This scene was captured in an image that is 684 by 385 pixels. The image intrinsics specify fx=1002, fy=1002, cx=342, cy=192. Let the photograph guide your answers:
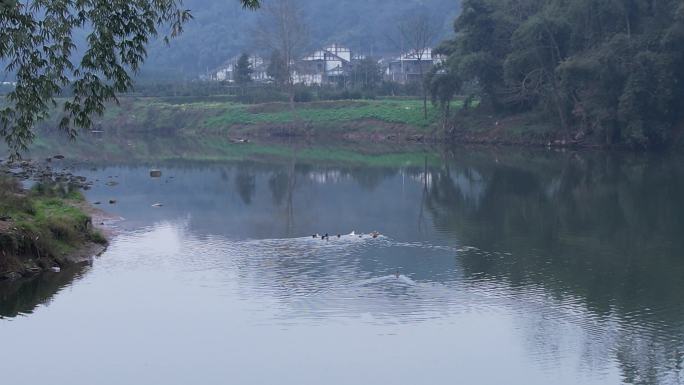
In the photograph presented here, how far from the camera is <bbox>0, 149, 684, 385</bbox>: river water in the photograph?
17672 millimetres

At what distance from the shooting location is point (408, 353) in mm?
18297

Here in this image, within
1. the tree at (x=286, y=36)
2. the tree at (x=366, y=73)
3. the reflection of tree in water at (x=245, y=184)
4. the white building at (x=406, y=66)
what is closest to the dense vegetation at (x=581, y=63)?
the reflection of tree in water at (x=245, y=184)

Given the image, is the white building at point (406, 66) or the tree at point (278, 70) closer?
the tree at point (278, 70)

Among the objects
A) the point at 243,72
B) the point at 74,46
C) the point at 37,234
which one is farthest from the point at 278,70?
the point at 74,46

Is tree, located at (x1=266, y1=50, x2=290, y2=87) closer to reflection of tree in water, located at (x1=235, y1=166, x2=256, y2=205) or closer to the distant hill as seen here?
reflection of tree in water, located at (x1=235, y1=166, x2=256, y2=205)

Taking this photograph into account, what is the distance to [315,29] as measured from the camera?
535ft

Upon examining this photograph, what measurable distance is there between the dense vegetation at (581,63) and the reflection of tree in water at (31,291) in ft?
133

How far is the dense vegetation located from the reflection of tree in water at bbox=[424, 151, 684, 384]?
6.14 m

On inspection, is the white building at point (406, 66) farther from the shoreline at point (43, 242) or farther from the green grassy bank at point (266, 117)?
the shoreline at point (43, 242)

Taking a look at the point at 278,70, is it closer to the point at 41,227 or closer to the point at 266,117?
the point at 266,117

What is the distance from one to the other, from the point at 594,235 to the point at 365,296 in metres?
11.6

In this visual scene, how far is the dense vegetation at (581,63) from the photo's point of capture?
56.9 meters

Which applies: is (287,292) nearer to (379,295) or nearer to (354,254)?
(379,295)

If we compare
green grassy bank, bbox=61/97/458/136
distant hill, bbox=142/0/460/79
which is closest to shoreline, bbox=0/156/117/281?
green grassy bank, bbox=61/97/458/136
